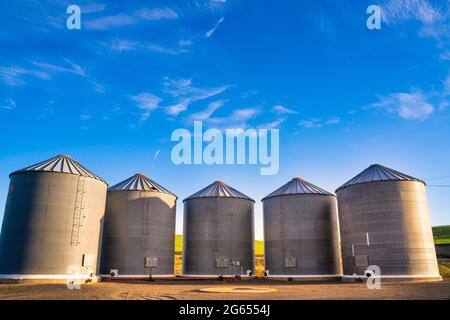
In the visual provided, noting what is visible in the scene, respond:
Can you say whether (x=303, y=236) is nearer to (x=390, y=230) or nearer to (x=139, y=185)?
(x=390, y=230)

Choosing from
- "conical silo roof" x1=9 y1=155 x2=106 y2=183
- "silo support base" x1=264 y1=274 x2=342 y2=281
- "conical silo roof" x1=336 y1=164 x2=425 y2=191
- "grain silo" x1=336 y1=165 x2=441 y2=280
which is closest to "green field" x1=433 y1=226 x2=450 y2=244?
"silo support base" x1=264 y1=274 x2=342 y2=281

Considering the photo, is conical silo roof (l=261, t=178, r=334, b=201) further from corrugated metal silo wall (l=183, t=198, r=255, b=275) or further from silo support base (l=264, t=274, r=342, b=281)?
silo support base (l=264, t=274, r=342, b=281)

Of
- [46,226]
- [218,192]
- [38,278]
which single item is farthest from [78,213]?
[218,192]

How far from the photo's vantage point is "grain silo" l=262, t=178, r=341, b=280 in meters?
42.8

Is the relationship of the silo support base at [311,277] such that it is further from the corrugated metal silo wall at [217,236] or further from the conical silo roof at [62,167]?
the conical silo roof at [62,167]

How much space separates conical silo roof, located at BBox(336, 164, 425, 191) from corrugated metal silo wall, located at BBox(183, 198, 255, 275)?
14.1 metres

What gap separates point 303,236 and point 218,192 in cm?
1274

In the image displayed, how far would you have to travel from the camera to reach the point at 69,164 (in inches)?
1470

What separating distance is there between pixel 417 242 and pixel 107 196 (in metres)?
34.8

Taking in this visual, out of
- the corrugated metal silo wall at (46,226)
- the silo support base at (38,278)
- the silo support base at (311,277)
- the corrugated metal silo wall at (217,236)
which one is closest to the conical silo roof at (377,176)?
the silo support base at (311,277)

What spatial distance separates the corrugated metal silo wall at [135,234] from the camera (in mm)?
41594

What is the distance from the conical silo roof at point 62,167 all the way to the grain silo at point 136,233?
5619 millimetres
